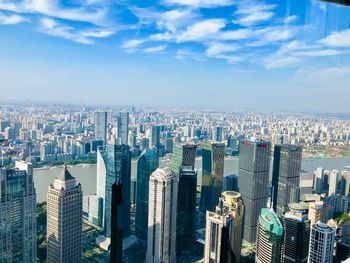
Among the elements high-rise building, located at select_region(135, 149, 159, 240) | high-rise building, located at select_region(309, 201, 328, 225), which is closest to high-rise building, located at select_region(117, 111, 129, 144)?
high-rise building, located at select_region(135, 149, 159, 240)

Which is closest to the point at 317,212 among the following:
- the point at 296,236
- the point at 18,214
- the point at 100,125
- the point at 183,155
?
the point at 296,236

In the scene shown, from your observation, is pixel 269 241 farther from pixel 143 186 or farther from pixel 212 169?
pixel 212 169

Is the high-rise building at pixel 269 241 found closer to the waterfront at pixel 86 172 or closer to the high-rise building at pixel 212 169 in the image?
the waterfront at pixel 86 172

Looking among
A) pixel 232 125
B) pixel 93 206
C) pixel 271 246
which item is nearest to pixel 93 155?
pixel 93 206

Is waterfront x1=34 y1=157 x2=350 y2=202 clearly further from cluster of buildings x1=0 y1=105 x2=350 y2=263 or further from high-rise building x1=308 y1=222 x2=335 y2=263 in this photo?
high-rise building x1=308 y1=222 x2=335 y2=263

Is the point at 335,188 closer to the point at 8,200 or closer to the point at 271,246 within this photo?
the point at 271,246

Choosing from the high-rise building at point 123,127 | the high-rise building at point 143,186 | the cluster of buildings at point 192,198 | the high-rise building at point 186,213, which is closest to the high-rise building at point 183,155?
the cluster of buildings at point 192,198
